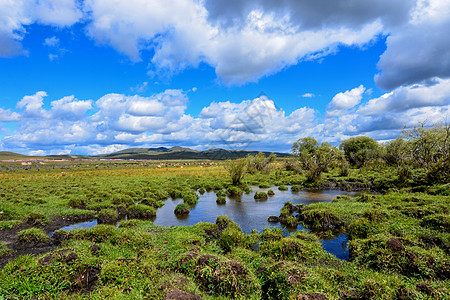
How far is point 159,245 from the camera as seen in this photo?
1260 centimetres

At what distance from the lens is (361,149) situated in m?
71.7

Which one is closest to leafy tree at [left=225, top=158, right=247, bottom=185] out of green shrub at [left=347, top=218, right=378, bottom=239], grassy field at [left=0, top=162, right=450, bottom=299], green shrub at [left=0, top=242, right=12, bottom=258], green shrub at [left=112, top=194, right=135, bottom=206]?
green shrub at [left=112, top=194, right=135, bottom=206]

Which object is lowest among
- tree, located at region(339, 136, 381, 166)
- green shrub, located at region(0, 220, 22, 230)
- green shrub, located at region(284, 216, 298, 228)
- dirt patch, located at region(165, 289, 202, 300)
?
green shrub, located at region(284, 216, 298, 228)

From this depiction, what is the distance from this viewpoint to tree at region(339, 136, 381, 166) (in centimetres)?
6662

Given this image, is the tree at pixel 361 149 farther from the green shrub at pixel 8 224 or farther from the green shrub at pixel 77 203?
the green shrub at pixel 8 224

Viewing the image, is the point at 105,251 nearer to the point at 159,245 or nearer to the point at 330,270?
the point at 159,245

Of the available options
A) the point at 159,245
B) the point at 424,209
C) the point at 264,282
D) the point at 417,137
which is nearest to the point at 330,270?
the point at 264,282

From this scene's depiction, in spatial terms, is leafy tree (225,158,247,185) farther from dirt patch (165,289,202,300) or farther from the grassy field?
dirt patch (165,289,202,300)

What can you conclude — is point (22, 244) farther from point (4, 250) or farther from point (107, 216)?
point (107, 216)

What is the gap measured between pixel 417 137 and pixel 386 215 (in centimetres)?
2564

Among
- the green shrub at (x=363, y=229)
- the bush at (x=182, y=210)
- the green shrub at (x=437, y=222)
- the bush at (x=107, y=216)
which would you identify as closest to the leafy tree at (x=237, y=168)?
the bush at (x=182, y=210)

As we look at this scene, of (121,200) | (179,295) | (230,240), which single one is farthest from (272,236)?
(121,200)

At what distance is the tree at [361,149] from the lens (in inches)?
2623

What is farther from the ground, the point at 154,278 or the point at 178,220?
the point at 154,278
